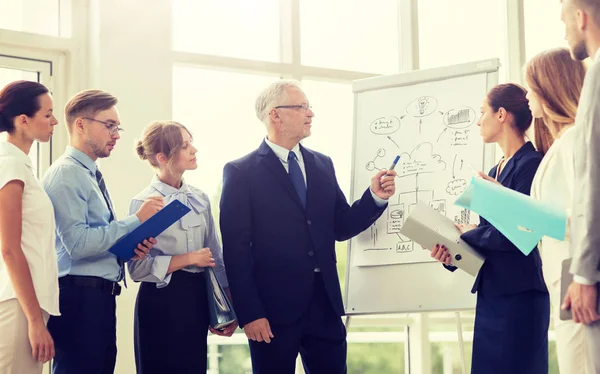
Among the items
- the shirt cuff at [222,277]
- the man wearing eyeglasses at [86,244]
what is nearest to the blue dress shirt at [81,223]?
the man wearing eyeglasses at [86,244]

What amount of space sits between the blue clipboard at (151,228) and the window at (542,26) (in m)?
3.23

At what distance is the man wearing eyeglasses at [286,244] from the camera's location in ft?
9.91

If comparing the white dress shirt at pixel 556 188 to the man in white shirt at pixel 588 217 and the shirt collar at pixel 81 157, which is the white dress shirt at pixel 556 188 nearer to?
the man in white shirt at pixel 588 217

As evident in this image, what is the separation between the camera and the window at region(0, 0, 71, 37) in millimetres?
3965

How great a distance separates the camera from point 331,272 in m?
3.16

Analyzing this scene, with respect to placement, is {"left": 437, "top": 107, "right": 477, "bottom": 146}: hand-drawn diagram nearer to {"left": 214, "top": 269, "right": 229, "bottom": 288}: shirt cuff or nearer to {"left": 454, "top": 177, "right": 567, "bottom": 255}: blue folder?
{"left": 214, "top": 269, "right": 229, "bottom": 288}: shirt cuff

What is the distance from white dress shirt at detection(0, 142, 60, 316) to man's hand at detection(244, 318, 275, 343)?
77cm

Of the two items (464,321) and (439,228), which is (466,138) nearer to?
(439,228)

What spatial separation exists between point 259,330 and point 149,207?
66cm

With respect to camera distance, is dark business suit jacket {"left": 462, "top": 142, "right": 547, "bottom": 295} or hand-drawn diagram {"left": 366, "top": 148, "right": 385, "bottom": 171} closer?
dark business suit jacket {"left": 462, "top": 142, "right": 547, "bottom": 295}

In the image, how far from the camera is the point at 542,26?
513cm

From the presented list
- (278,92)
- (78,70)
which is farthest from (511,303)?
(78,70)

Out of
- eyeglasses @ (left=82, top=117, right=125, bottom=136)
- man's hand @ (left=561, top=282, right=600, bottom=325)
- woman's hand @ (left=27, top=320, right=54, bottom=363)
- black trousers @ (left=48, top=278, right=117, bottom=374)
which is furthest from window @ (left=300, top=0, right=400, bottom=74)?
man's hand @ (left=561, top=282, right=600, bottom=325)

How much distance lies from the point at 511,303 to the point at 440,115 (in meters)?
1.20
